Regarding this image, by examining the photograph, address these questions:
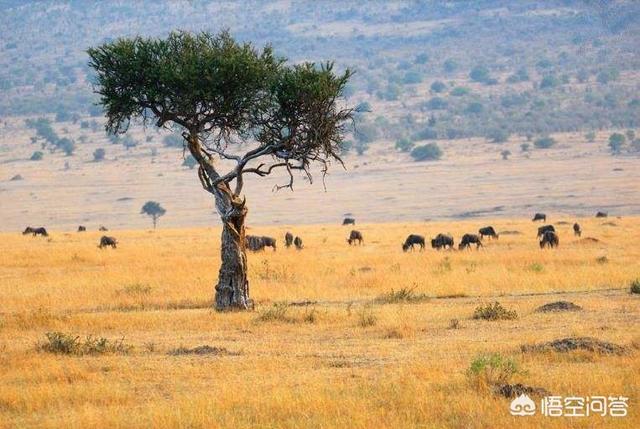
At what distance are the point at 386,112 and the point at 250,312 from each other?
135 m

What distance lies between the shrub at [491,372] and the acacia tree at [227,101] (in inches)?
364

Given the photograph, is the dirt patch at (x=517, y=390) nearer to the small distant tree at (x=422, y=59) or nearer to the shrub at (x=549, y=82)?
the shrub at (x=549, y=82)

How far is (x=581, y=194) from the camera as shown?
278ft

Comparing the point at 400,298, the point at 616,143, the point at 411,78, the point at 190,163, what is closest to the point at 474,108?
the point at 411,78

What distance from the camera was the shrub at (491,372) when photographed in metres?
13.0

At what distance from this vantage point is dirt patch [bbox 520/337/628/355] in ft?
49.3

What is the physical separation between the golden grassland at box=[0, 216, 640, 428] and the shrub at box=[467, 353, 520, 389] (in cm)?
18

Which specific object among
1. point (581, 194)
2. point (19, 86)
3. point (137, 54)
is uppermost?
point (19, 86)

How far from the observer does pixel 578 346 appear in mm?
15148

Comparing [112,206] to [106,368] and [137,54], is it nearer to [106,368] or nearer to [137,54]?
[137,54]

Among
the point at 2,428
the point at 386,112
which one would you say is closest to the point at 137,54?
the point at 2,428

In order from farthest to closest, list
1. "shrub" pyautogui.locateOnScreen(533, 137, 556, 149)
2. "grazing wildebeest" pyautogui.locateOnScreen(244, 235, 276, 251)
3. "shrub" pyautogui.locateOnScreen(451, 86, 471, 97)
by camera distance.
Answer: "shrub" pyautogui.locateOnScreen(451, 86, 471, 97)
"shrub" pyautogui.locateOnScreen(533, 137, 556, 149)
"grazing wildebeest" pyautogui.locateOnScreen(244, 235, 276, 251)

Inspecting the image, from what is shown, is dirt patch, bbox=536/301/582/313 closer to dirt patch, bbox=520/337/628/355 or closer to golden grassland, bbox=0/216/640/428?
golden grassland, bbox=0/216/640/428

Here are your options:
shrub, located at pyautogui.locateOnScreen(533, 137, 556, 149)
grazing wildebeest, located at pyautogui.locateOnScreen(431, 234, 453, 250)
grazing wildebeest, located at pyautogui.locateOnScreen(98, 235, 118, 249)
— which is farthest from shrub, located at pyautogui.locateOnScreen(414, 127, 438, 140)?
grazing wildebeest, located at pyautogui.locateOnScreen(431, 234, 453, 250)
